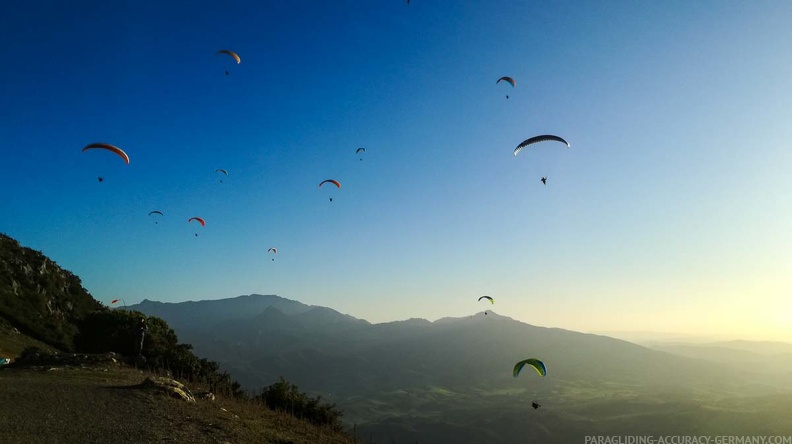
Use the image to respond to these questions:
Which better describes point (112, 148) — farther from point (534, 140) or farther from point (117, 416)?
point (534, 140)

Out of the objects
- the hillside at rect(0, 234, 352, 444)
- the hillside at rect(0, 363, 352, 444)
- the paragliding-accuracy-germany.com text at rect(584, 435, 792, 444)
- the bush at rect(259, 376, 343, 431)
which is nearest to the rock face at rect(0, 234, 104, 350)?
the hillside at rect(0, 234, 352, 444)

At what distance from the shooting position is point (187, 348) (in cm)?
3203

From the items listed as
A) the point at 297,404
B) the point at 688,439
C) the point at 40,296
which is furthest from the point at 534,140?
the point at 688,439

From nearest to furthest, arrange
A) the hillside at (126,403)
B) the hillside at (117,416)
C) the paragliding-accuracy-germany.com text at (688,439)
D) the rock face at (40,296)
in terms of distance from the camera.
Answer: the hillside at (117,416), the hillside at (126,403), the rock face at (40,296), the paragliding-accuracy-germany.com text at (688,439)

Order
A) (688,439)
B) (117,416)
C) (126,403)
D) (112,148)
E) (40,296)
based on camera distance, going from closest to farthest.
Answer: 1. (117,416)
2. (126,403)
3. (112,148)
4. (40,296)
5. (688,439)

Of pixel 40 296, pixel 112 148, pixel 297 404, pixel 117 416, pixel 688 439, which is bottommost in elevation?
pixel 688 439

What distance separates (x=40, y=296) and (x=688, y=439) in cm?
13698

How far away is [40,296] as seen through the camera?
5162cm

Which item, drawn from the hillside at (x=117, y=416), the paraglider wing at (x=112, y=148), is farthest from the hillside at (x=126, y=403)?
the paraglider wing at (x=112, y=148)

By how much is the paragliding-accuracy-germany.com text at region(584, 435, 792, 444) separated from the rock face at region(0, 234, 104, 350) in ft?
375

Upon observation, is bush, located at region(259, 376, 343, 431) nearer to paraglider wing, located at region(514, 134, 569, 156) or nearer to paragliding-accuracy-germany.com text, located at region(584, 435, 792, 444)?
paraglider wing, located at region(514, 134, 569, 156)

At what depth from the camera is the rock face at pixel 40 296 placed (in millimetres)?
45562

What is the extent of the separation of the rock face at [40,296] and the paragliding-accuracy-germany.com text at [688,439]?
114 meters

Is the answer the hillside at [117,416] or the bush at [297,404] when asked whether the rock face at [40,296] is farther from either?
the bush at [297,404]
